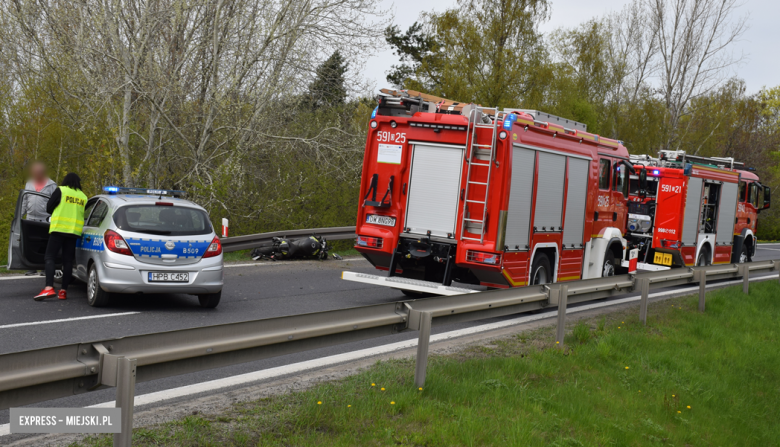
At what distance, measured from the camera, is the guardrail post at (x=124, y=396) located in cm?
334

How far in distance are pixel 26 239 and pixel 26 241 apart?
0.09 feet

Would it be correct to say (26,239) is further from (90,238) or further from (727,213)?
(727,213)

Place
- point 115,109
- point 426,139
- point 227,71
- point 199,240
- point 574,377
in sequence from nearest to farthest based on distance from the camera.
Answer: point 574,377 < point 199,240 < point 426,139 < point 115,109 < point 227,71

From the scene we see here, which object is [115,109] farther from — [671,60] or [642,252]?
[671,60]

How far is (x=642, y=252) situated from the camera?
656 inches

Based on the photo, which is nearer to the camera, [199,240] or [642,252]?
[199,240]

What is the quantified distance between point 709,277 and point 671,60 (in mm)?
31128

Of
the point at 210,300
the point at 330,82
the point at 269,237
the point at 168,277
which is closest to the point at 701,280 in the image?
the point at 210,300

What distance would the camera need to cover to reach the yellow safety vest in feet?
29.6

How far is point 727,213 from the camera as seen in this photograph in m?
18.3

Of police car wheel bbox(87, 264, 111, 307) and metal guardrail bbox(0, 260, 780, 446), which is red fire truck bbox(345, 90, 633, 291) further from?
police car wheel bbox(87, 264, 111, 307)

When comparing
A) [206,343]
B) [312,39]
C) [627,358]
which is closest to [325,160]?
[312,39]

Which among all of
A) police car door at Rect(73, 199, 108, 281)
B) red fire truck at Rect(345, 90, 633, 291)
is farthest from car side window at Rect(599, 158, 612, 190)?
police car door at Rect(73, 199, 108, 281)

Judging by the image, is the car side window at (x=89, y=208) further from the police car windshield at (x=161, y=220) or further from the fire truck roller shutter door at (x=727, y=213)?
the fire truck roller shutter door at (x=727, y=213)
